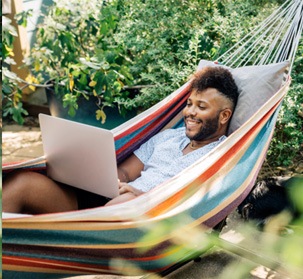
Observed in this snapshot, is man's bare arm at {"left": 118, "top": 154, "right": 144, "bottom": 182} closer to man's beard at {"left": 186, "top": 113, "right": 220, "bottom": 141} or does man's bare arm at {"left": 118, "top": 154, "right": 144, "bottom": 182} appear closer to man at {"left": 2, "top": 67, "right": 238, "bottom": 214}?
man at {"left": 2, "top": 67, "right": 238, "bottom": 214}

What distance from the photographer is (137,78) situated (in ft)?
12.5

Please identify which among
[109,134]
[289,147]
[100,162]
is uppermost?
[109,134]

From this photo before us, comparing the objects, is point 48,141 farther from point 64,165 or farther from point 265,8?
point 265,8

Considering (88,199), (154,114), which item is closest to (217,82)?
(154,114)

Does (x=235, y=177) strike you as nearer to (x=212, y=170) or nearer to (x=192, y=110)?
(x=212, y=170)

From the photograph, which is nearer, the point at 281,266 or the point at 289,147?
the point at 281,266

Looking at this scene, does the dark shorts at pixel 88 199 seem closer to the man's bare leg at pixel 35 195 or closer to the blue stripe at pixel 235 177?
the man's bare leg at pixel 35 195

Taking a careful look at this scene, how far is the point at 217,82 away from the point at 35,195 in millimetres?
970

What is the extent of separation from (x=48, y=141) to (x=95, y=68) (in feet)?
5.02

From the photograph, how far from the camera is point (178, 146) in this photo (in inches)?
89.9

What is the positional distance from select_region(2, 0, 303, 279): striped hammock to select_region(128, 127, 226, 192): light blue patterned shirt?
299 mm

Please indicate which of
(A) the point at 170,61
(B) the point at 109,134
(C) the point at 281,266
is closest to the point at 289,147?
(A) the point at 170,61

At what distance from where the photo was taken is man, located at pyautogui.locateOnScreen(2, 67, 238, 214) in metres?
1.99

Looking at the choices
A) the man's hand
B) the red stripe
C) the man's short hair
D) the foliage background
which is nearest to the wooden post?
the foliage background
